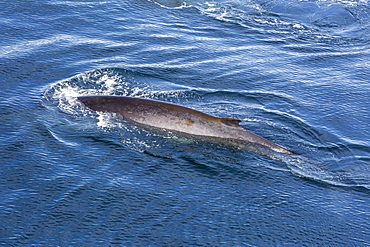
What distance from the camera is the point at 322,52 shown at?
17703 millimetres

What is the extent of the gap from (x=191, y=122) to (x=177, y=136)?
421mm

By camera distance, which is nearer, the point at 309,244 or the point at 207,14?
the point at 309,244

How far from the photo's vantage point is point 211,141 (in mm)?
10727

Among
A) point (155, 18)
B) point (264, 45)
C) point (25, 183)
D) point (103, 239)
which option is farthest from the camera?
point (155, 18)

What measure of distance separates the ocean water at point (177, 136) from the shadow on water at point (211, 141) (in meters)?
0.04

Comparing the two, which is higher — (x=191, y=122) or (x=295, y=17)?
(x=295, y=17)

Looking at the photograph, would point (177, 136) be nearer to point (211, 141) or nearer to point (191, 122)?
point (191, 122)

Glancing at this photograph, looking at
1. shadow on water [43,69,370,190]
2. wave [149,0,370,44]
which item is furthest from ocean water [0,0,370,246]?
wave [149,0,370,44]

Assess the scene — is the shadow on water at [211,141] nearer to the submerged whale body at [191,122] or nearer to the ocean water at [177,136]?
the ocean water at [177,136]

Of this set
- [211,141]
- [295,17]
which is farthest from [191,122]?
[295,17]

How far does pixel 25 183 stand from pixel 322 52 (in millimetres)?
11824

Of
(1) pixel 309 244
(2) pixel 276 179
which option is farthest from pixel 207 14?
(1) pixel 309 244

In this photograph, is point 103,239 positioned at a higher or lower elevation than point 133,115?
lower

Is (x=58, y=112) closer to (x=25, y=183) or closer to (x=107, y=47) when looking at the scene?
(x=25, y=183)
